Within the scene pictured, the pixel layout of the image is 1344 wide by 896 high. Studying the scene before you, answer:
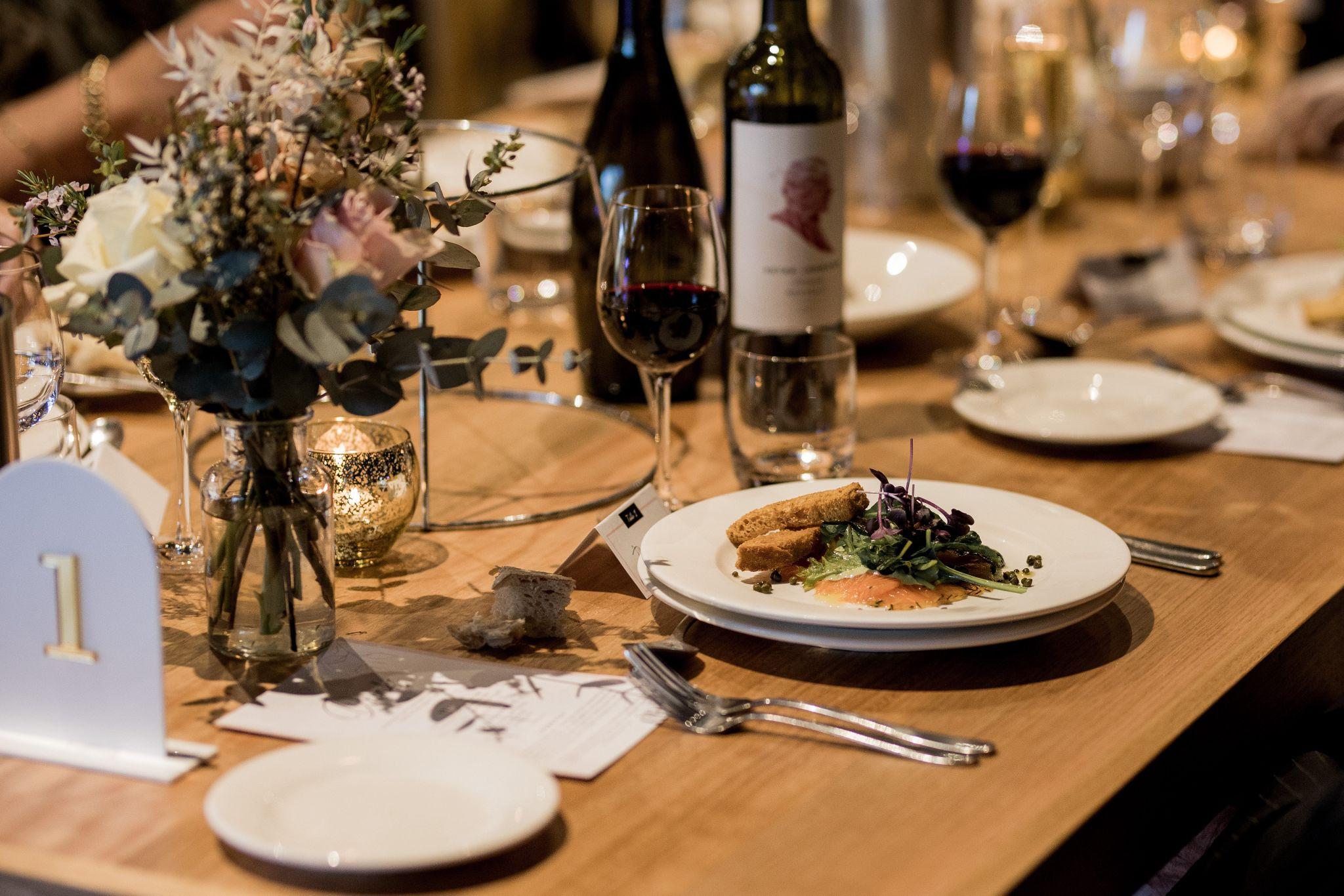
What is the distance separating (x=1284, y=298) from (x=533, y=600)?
114 centimetres

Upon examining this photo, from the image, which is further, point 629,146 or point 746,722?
point 629,146

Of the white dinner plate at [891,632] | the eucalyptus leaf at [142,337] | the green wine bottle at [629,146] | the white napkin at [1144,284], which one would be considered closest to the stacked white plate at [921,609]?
the white dinner plate at [891,632]

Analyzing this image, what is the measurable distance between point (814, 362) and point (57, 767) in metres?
0.63

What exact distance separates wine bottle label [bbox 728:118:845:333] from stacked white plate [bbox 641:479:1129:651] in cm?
27

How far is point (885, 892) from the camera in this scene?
2.05 ft

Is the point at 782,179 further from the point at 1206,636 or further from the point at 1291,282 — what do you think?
the point at 1291,282

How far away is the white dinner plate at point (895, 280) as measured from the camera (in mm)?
1562

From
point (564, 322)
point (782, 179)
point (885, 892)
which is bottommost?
point (885, 892)

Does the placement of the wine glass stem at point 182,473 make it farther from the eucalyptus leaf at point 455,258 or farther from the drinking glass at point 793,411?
the drinking glass at point 793,411

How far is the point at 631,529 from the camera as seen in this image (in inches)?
38.5

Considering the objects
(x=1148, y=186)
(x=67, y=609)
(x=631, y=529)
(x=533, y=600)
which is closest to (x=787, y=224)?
(x=631, y=529)

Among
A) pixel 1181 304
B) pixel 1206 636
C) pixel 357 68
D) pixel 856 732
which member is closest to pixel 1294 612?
pixel 1206 636

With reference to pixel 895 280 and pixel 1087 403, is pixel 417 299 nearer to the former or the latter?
pixel 1087 403

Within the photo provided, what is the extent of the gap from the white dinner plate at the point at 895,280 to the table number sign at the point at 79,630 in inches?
37.2
